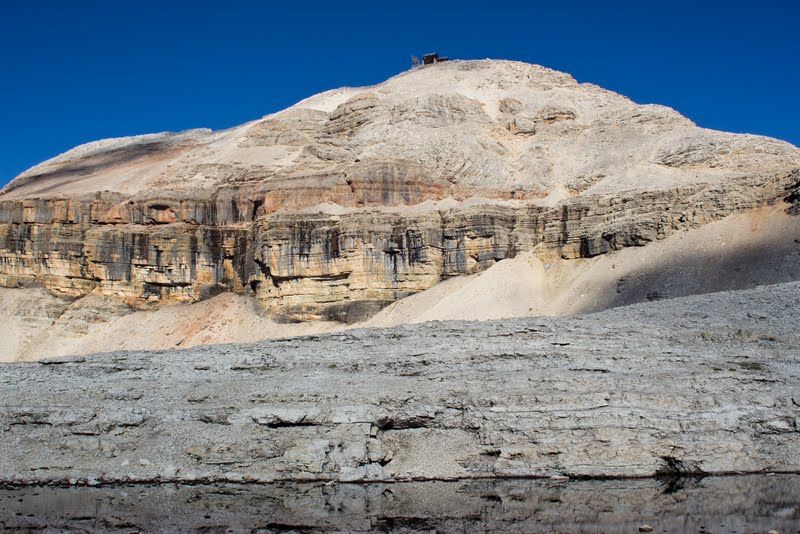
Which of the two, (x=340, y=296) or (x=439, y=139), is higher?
(x=439, y=139)

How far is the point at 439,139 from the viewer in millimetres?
57219

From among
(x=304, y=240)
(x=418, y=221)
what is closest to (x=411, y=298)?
(x=418, y=221)

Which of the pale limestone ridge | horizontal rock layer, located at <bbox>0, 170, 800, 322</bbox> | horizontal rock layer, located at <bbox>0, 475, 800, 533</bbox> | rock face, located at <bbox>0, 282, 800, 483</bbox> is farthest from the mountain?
horizontal rock layer, located at <bbox>0, 475, 800, 533</bbox>

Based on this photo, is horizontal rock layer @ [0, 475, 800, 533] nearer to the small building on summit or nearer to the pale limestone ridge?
the pale limestone ridge

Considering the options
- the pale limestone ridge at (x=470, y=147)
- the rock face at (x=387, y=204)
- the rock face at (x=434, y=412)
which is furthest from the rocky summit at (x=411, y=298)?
the pale limestone ridge at (x=470, y=147)

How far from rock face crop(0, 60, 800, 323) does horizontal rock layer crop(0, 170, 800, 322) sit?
3.2 inches

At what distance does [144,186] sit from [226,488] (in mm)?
46519

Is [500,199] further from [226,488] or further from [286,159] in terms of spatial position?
[226,488]

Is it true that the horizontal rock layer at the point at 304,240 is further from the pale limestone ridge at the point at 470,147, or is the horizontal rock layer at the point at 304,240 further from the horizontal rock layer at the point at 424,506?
the horizontal rock layer at the point at 424,506

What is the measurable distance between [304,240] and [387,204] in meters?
5.84

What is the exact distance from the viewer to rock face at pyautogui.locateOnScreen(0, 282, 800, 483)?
17891mm

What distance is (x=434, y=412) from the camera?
19.1 m

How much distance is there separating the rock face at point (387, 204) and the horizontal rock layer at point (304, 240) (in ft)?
0.27

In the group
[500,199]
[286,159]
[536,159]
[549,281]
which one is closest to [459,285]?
[549,281]
